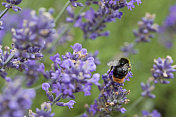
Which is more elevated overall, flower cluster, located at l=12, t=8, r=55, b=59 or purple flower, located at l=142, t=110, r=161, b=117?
Answer: purple flower, located at l=142, t=110, r=161, b=117

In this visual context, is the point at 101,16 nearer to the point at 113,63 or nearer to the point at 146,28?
the point at 113,63

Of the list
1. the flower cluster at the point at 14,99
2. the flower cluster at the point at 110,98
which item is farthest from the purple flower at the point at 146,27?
the flower cluster at the point at 14,99

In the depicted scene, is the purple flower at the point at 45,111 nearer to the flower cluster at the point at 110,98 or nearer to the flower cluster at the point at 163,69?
the flower cluster at the point at 110,98

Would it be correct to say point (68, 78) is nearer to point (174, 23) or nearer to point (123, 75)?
point (123, 75)

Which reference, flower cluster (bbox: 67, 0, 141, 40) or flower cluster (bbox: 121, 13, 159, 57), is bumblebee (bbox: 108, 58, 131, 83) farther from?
flower cluster (bbox: 121, 13, 159, 57)

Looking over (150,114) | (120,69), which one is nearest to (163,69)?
(120,69)

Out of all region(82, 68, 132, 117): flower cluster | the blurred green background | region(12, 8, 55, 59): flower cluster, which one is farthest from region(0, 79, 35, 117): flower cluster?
the blurred green background
